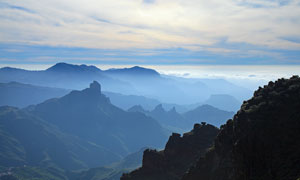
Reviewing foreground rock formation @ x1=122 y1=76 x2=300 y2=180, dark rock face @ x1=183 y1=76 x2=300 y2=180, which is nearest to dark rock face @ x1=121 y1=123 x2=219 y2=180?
foreground rock formation @ x1=122 y1=76 x2=300 y2=180

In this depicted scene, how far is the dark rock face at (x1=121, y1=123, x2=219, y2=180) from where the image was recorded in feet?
342

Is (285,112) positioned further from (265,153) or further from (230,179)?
(230,179)

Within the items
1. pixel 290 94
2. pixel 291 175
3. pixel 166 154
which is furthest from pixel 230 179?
pixel 166 154

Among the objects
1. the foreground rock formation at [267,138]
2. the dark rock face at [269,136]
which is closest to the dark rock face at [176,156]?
the foreground rock formation at [267,138]

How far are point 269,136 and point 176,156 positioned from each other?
6517cm

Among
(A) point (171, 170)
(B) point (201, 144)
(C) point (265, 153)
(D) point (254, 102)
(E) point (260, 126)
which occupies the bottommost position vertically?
(A) point (171, 170)

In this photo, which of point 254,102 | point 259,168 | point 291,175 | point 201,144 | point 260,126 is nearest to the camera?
point 291,175

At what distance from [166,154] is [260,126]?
6656 centimetres

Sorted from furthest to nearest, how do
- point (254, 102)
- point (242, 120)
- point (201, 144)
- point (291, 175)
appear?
point (201, 144) → point (254, 102) → point (242, 120) → point (291, 175)

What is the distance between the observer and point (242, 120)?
55.3 metres

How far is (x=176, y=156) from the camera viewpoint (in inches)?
4336

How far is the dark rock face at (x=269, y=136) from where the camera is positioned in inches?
1800

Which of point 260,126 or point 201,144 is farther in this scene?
point 201,144

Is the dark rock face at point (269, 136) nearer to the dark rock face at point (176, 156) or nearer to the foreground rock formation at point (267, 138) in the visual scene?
the foreground rock formation at point (267, 138)
